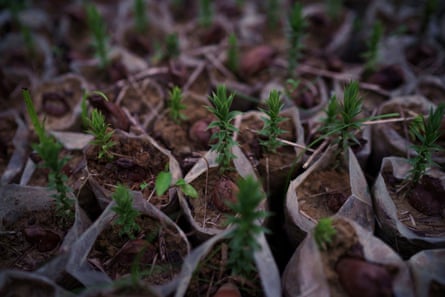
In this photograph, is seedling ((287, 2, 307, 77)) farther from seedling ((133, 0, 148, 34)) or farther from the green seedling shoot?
the green seedling shoot

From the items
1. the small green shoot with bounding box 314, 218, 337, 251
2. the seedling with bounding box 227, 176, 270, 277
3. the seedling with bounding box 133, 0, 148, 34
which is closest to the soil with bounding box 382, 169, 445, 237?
the small green shoot with bounding box 314, 218, 337, 251

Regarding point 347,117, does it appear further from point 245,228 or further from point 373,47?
point 373,47

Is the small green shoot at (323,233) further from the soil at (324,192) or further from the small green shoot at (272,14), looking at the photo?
the small green shoot at (272,14)

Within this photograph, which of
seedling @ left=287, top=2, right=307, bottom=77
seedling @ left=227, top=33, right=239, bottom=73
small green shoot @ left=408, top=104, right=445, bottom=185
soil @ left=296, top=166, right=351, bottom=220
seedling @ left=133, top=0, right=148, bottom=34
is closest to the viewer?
small green shoot @ left=408, top=104, right=445, bottom=185

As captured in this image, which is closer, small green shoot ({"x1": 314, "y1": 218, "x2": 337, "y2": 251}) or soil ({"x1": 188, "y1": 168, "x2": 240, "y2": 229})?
small green shoot ({"x1": 314, "y1": 218, "x2": 337, "y2": 251})

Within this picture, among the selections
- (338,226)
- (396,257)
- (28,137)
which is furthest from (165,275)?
(28,137)

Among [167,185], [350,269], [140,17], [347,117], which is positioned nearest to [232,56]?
[140,17]

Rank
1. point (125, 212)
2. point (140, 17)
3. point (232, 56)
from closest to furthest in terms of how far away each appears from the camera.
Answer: point (125, 212)
point (232, 56)
point (140, 17)
